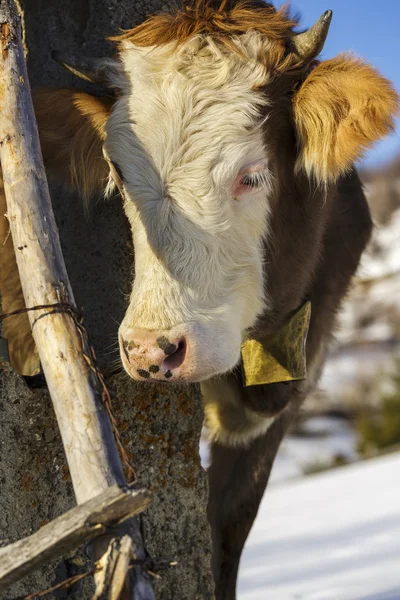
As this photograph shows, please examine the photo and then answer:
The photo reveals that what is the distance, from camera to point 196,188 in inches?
104

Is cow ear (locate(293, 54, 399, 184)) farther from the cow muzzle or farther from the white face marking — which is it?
the cow muzzle

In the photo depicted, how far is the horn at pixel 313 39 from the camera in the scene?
2.76m

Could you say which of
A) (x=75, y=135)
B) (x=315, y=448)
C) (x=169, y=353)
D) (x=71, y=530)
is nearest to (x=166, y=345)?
(x=169, y=353)

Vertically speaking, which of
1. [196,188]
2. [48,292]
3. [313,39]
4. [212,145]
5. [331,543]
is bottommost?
[331,543]

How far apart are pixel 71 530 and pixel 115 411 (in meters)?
1.13

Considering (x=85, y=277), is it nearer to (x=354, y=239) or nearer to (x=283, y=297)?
(x=283, y=297)

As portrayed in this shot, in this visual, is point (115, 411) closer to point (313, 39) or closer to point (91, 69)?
point (91, 69)

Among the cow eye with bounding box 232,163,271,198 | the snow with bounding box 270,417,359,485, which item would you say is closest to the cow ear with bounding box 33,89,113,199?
the cow eye with bounding box 232,163,271,198

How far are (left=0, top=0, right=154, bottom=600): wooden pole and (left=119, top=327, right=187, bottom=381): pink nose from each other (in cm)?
37

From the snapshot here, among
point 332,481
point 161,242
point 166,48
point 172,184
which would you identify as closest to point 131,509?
point 161,242

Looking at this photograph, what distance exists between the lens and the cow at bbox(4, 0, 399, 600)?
2.56 m

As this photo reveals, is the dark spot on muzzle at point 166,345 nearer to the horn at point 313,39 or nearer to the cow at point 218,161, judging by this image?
the cow at point 218,161

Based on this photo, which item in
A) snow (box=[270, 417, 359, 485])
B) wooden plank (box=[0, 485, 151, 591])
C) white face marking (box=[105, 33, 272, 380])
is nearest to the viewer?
wooden plank (box=[0, 485, 151, 591])

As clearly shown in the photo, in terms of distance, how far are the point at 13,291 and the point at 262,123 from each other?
3.30ft
